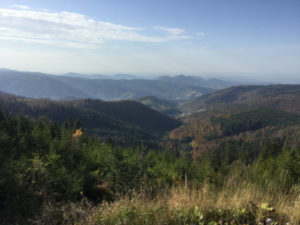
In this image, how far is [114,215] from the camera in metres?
3.69

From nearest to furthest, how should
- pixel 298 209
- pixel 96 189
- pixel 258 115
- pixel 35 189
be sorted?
pixel 298 209, pixel 35 189, pixel 96 189, pixel 258 115

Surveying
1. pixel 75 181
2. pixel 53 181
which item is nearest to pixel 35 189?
pixel 53 181

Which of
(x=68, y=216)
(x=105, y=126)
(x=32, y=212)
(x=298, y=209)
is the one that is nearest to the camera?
(x=298, y=209)

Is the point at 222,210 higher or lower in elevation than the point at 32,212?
higher

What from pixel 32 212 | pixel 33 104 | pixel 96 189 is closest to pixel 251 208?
pixel 32 212

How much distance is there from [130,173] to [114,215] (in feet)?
13.9

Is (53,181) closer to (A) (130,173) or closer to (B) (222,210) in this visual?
(A) (130,173)

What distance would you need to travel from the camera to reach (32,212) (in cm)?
441

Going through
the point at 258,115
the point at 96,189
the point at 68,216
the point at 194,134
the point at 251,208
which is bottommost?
the point at 194,134

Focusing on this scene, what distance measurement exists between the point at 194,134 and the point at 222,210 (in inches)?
6941

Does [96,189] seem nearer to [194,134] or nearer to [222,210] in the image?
[222,210]

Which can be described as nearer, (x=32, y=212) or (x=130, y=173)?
(x=32, y=212)

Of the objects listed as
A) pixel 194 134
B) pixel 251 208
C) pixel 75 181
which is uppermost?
pixel 251 208

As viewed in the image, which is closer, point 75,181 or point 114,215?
point 114,215
